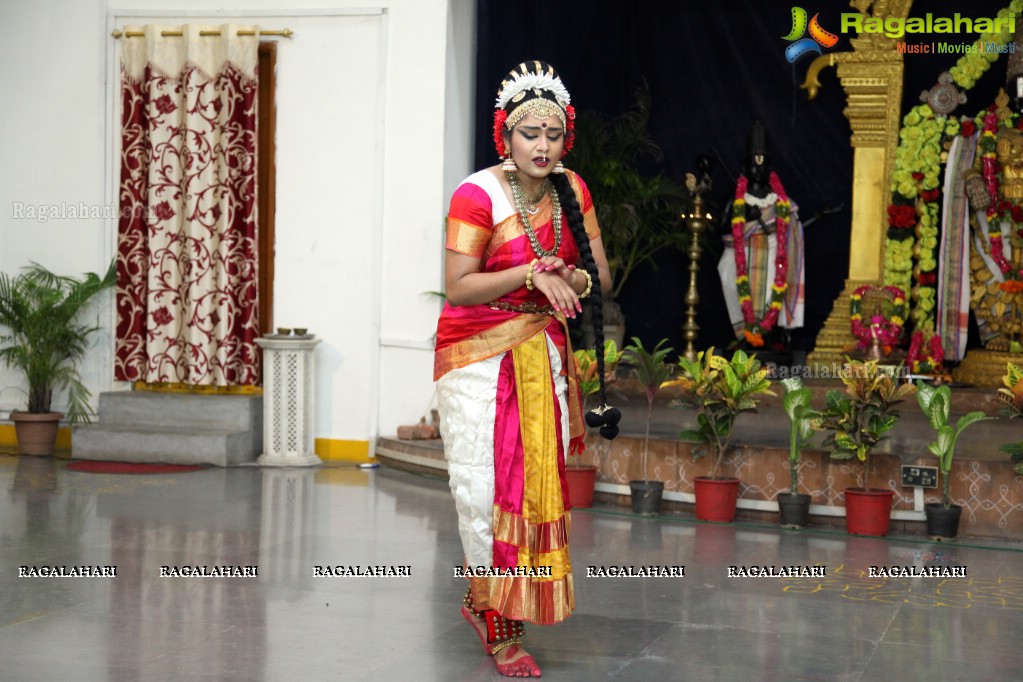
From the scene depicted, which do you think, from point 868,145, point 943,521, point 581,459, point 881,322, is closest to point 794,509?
point 943,521

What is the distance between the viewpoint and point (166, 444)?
7.59 metres

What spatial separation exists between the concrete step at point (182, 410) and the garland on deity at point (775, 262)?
10.7 feet

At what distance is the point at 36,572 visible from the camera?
4.65 m

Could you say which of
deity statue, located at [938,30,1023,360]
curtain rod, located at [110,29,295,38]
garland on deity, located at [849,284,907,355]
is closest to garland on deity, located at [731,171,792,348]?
garland on deity, located at [849,284,907,355]

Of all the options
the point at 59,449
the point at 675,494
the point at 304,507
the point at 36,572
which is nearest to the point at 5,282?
the point at 59,449

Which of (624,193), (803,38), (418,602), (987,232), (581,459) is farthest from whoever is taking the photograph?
(803,38)

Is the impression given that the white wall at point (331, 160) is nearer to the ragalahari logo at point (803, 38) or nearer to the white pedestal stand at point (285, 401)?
the white pedestal stand at point (285, 401)

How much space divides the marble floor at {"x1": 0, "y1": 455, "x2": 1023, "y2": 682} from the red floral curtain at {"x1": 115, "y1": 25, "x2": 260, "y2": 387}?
1.69 meters

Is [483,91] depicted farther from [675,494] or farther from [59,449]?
[59,449]

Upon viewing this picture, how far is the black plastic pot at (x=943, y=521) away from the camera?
18.2 feet

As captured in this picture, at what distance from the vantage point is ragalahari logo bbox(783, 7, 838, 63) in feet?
28.6

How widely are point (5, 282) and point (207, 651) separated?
5072 millimetres

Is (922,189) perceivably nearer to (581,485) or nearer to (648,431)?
(648,431)

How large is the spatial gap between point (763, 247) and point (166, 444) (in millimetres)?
4073
